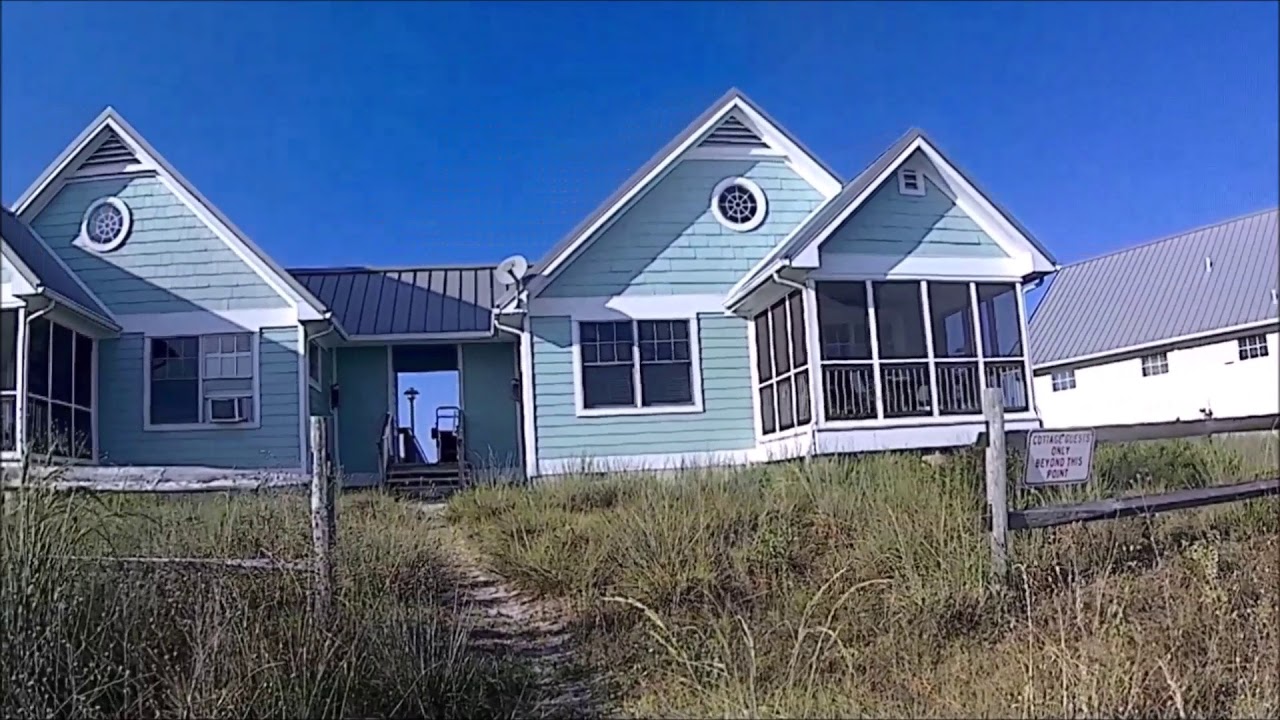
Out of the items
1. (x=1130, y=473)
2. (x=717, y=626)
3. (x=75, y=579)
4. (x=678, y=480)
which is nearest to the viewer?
(x=75, y=579)

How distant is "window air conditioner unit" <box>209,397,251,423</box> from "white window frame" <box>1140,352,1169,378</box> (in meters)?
13.2

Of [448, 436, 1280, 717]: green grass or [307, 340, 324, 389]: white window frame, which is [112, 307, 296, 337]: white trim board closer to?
[307, 340, 324, 389]: white window frame

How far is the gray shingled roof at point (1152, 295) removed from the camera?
8180mm

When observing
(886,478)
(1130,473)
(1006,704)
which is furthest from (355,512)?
(1130,473)

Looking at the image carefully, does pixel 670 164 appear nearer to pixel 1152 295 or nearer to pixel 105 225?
pixel 1152 295

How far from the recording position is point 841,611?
583 centimetres

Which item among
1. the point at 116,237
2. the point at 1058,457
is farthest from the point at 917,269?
the point at 116,237

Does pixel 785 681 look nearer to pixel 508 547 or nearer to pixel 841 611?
pixel 841 611

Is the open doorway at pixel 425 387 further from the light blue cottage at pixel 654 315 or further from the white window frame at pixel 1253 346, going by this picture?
the white window frame at pixel 1253 346

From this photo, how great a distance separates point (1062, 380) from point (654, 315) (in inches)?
311

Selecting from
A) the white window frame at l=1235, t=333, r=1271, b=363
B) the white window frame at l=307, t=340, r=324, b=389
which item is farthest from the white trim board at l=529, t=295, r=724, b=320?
the white window frame at l=1235, t=333, r=1271, b=363

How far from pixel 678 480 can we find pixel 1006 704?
559 centimetres

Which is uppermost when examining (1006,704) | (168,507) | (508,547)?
(168,507)

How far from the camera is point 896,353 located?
12961 mm
